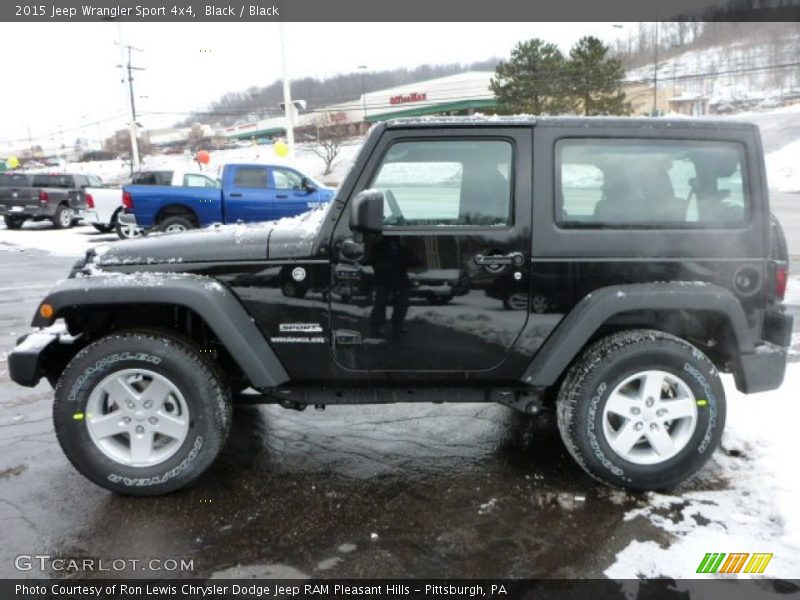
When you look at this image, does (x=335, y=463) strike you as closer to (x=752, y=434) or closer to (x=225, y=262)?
(x=225, y=262)

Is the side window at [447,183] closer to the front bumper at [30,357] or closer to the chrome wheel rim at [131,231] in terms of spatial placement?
the front bumper at [30,357]

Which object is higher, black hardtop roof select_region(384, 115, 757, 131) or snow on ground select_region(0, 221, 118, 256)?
black hardtop roof select_region(384, 115, 757, 131)

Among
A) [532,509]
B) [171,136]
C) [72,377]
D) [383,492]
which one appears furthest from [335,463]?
[171,136]

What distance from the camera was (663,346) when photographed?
331 centimetres

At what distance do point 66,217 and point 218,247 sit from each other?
66.5 ft

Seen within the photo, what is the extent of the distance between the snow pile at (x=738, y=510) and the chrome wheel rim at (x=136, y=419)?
227cm

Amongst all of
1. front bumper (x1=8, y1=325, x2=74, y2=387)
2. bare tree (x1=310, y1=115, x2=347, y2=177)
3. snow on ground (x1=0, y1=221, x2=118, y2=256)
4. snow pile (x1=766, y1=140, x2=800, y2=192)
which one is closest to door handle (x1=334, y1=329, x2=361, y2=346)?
front bumper (x1=8, y1=325, x2=74, y2=387)

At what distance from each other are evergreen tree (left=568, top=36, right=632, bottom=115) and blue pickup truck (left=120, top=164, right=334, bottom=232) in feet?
90.4

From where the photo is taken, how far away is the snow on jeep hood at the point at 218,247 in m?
3.37

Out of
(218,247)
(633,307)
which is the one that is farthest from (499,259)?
(218,247)

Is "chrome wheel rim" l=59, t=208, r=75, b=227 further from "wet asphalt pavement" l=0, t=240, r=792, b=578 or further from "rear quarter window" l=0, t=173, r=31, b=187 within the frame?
"wet asphalt pavement" l=0, t=240, r=792, b=578

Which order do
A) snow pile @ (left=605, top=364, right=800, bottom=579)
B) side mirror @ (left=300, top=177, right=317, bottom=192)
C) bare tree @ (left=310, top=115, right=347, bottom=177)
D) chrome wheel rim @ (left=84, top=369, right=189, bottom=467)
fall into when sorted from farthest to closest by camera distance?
bare tree @ (left=310, top=115, right=347, bottom=177)
side mirror @ (left=300, top=177, right=317, bottom=192)
chrome wheel rim @ (left=84, top=369, right=189, bottom=467)
snow pile @ (left=605, top=364, right=800, bottom=579)

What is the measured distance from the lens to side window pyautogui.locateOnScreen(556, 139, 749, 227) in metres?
3.38

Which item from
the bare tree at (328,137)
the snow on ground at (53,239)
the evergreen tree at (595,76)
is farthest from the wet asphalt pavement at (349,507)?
the bare tree at (328,137)
